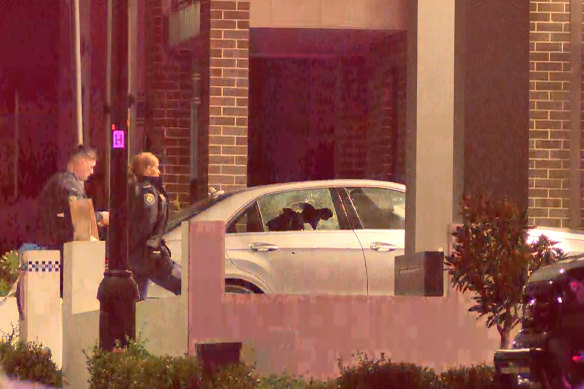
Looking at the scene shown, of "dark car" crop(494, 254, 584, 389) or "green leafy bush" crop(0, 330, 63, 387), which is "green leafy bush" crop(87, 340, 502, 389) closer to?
"dark car" crop(494, 254, 584, 389)

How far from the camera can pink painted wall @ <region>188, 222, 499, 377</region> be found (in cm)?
1305

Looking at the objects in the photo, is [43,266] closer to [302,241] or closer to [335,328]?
[302,241]

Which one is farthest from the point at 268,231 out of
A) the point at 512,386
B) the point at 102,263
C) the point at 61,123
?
the point at 61,123

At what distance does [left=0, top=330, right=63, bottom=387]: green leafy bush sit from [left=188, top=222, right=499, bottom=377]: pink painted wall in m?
2.32

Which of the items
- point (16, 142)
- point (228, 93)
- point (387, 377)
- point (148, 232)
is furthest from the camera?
point (16, 142)

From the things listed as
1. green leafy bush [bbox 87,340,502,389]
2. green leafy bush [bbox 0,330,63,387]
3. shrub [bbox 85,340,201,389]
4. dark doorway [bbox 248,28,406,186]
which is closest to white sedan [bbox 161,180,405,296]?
green leafy bush [bbox 0,330,63,387]

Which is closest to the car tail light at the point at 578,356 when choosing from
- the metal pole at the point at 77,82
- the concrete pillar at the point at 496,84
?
the concrete pillar at the point at 496,84

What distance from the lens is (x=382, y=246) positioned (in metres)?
14.7

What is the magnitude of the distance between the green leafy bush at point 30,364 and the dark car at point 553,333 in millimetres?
5716

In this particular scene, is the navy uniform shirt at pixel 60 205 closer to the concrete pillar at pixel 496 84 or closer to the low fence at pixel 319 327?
the low fence at pixel 319 327

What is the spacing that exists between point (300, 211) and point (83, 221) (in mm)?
1942

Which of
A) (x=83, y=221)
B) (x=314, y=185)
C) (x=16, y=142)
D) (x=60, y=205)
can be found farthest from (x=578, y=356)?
(x=16, y=142)

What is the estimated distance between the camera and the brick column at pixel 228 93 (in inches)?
789

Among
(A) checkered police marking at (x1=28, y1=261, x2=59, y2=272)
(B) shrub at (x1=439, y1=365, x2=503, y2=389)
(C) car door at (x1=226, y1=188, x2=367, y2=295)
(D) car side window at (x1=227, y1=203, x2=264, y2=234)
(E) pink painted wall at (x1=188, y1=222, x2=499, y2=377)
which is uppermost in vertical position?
(D) car side window at (x1=227, y1=203, x2=264, y2=234)
